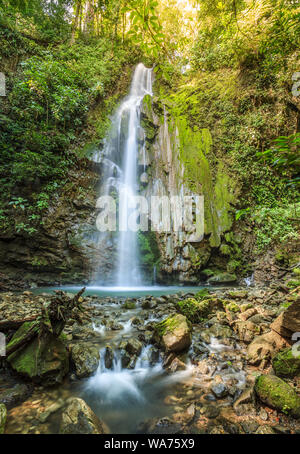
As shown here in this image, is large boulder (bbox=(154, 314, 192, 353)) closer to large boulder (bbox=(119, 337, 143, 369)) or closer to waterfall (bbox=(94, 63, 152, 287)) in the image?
large boulder (bbox=(119, 337, 143, 369))

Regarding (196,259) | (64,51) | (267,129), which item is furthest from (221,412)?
(64,51)

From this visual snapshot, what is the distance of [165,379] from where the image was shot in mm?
2422

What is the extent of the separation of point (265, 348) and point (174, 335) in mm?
1173

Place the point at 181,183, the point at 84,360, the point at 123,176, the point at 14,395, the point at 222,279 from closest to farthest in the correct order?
the point at 14,395 < the point at 84,360 < the point at 222,279 < the point at 181,183 < the point at 123,176

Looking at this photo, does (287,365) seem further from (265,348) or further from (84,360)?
(84,360)

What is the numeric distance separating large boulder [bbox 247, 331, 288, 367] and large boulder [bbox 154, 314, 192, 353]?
0.81 meters

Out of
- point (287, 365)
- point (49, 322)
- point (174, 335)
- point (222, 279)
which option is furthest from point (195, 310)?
point (222, 279)

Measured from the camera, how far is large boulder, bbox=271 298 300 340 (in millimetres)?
2307

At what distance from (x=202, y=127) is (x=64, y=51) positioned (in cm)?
806

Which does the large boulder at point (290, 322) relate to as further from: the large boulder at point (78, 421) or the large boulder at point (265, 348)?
the large boulder at point (78, 421)

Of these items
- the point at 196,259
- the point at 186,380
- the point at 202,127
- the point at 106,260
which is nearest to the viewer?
the point at 186,380

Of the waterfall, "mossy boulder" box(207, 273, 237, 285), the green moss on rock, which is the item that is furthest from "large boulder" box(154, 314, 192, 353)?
the waterfall

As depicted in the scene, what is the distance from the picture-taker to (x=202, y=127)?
9516mm
